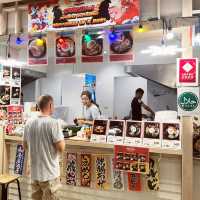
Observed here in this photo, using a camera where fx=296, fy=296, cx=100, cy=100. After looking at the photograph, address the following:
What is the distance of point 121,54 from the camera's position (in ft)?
11.6

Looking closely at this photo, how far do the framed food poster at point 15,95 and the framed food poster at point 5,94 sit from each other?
66 millimetres

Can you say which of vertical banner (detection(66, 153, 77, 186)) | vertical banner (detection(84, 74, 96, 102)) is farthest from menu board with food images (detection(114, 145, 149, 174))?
vertical banner (detection(84, 74, 96, 102))

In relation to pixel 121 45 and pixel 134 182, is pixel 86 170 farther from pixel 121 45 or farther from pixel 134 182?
pixel 121 45

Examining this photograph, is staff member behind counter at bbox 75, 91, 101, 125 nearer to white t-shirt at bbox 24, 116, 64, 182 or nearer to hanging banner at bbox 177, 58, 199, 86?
white t-shirt at bbox 24, 116, 64, 182

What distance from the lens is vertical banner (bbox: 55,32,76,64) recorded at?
385cm

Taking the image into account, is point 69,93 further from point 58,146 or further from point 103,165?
point 58,146

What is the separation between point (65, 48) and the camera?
3.87 meters

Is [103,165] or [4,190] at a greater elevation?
[103,165]

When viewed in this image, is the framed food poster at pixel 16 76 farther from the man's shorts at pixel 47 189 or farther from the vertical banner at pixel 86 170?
the man's shorts at pixel 47 189

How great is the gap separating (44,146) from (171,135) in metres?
1.39

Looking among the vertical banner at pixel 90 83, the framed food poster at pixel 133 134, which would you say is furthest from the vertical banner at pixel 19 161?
the vertical banner at pixel 90 83

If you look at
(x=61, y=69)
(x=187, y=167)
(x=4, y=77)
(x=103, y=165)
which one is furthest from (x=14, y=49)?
(x=187, y=167)

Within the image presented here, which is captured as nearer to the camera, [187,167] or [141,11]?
[187,167]

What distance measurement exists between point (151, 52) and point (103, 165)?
2.53m
